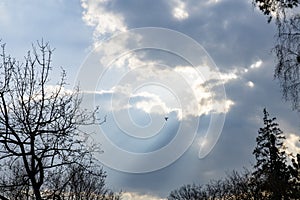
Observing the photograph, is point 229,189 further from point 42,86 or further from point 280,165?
point 42,86

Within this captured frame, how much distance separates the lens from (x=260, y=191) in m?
54.9

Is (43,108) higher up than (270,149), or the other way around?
(270,149)

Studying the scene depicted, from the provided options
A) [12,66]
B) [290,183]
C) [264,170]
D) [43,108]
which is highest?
[264,170]

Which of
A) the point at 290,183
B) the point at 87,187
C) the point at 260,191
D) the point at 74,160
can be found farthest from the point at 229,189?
the point at 74,160

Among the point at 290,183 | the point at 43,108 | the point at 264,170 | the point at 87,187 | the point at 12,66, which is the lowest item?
the point at 43,108

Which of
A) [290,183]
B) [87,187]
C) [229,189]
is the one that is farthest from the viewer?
[229,189]

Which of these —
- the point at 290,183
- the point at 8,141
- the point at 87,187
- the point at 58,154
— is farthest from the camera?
the point at 290,183

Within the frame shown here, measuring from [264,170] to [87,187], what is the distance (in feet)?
80.4

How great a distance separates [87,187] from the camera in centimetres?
3997

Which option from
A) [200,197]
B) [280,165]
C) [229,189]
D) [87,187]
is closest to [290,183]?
[280,165]

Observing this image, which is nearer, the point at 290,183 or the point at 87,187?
the point at 87,187

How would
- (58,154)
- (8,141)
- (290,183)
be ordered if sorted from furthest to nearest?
(290,183), (58,154), (8,141)

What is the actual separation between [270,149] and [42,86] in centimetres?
4644

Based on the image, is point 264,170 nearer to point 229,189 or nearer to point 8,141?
point 229,189
